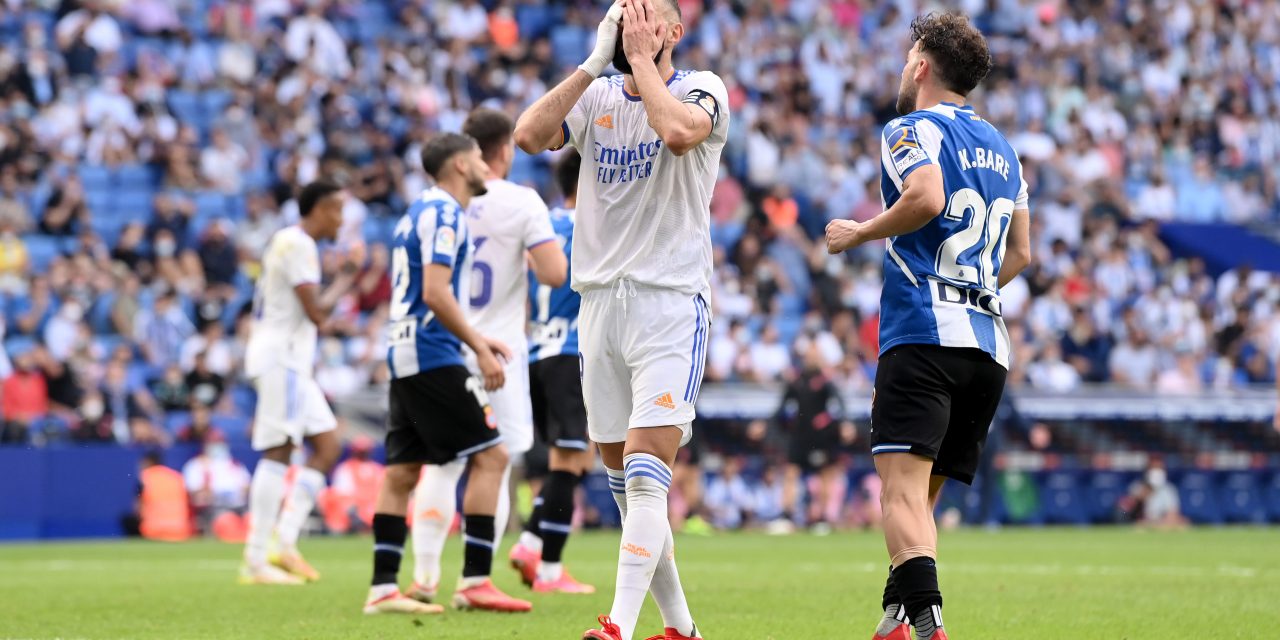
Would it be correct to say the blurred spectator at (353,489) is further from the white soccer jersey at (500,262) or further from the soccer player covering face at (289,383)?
the white soccer jersey at (500,262)

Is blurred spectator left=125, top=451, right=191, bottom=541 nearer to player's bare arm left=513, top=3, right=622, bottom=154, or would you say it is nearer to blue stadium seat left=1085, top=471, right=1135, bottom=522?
blue stadium seat left=1085, top=471, right=1135, bottom=522

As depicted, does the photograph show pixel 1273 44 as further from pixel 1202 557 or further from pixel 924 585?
pixel 924 585

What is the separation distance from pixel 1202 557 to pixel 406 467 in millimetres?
8126

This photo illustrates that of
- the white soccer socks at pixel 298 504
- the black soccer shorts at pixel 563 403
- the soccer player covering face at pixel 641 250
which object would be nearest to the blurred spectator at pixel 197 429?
the white soccer socks at pixel 298 504

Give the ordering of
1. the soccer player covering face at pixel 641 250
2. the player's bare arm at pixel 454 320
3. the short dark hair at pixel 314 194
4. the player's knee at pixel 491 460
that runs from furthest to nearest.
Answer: the short dark hair at pixel 314 194 → the player's knee at pixel 491 460 → the player's bare arm at pixel 454 320 → the soccer player covering face at pixel 641 250

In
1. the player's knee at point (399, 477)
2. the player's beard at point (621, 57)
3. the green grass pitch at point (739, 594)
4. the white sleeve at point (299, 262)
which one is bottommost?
the green grass pitch at point (739, 594)

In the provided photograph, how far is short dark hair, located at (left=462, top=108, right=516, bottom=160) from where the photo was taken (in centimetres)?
963

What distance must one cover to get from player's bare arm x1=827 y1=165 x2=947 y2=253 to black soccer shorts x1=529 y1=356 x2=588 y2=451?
14.4ft

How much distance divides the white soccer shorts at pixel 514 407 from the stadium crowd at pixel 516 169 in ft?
31.6

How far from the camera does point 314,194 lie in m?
11.3

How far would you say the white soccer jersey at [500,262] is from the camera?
9.52m

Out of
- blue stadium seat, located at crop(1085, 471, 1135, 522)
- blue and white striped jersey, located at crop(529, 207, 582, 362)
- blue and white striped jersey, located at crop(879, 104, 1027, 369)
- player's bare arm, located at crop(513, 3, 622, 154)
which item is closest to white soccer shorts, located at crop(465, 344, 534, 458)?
blue and white striped jersey, located at crop(529, 207, 582, 362)

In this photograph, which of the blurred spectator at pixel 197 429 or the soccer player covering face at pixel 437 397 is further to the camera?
the blurred spectator at pixel 197 429

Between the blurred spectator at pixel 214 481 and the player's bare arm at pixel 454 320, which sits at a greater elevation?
the player's bare arm at pixel 454 320
